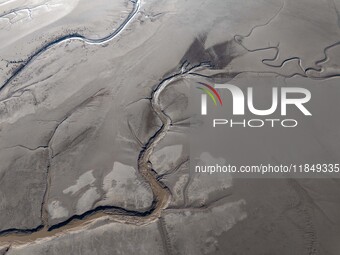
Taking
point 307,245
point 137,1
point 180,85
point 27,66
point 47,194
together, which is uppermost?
point 137,1

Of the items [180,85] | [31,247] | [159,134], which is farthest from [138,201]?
[180,85]

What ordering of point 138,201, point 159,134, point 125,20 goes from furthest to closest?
point 125,20, point 159,134, point 138,201

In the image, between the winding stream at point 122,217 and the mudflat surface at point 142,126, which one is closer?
the mudflat surface at point 142,126

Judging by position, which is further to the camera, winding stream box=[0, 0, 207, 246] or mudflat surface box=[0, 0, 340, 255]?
winding stream box=[0, 0, 207, 246]

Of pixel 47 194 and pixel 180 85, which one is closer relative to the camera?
pixel 47 194

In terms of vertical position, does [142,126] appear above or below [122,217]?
above

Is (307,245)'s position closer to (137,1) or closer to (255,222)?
(255,222)

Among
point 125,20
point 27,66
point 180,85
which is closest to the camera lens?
point 180,85

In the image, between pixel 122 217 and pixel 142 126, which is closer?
pixel 122 217

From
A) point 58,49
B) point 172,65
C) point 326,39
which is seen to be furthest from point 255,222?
point 58,49

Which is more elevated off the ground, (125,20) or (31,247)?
(125,20)
